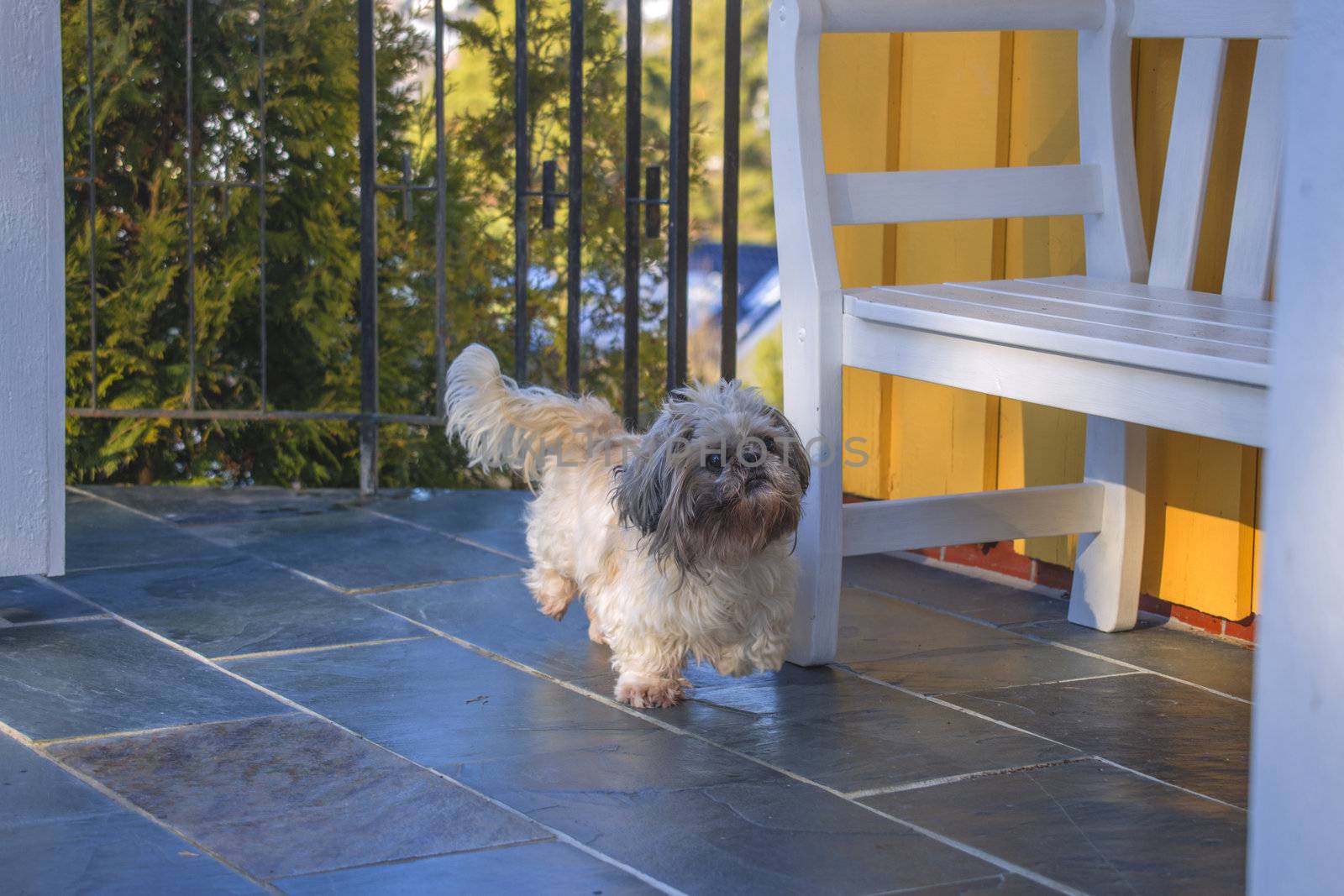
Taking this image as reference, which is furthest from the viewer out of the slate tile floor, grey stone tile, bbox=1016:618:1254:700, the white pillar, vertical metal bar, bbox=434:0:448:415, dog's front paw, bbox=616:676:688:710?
vertical metal bar, bbox=434:0:448:415

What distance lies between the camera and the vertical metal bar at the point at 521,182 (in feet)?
14.3

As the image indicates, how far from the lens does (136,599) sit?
3.60 m

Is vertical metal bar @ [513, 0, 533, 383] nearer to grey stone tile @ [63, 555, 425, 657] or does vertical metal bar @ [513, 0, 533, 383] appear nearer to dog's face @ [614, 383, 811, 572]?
grey stone tile @ [63, 555, 425, 657]

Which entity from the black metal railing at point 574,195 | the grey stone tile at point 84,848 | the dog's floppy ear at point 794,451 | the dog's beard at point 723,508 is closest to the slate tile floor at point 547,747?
the grey stone tile at point 84,848

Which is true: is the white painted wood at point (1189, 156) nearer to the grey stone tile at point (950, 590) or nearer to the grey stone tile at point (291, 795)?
the grey stone tile at point (950, 590)

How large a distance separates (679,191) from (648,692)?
6.22ft

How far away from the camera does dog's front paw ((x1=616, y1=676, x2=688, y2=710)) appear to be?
2.96 metres

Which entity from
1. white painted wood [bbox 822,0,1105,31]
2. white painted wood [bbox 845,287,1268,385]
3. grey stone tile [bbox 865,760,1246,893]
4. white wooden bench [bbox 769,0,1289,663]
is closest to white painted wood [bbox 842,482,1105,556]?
white wooden bench [bbox 769,0,1289,663]

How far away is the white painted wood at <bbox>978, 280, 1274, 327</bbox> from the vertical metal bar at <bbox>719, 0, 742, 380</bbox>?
1.24 meters

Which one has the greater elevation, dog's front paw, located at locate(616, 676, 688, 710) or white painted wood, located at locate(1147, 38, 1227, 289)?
white painted wood, located at locate(1147, 38, 1227, 289)

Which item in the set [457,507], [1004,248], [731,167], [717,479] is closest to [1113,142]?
[1004,248]

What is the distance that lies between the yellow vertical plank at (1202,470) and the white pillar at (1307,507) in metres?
1.97

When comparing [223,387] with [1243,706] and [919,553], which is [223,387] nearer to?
[919,553]

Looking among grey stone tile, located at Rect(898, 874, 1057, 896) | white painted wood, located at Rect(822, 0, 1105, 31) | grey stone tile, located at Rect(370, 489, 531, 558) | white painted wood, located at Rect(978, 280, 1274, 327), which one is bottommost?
grey stone tile, located at Rect(898, 874, 1057, 896)
